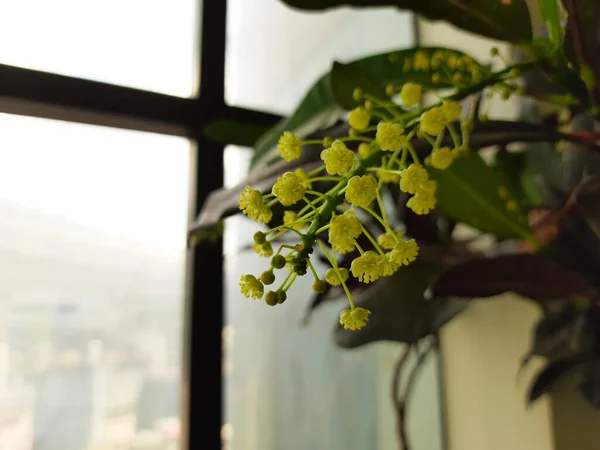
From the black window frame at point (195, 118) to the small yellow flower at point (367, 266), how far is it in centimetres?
52

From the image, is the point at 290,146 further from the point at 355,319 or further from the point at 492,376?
the point at 492,376

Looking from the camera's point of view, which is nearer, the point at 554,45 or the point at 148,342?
the point at 554,45

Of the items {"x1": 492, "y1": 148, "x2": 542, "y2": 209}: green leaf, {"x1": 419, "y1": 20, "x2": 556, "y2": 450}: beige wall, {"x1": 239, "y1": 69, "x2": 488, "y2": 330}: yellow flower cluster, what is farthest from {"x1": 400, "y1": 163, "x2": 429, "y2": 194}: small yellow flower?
{"x1": 419, "y1": 20, "x2": 556, "y2": 450}: beige wall

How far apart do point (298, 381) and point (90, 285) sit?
0.33 meters

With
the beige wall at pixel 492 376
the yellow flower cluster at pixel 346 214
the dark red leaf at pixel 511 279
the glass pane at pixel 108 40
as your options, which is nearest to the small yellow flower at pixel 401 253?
the yellow flower cluster at pixel 346 214

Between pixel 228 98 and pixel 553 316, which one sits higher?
pixel 228 98

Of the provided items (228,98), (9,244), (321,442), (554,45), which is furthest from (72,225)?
(554,45)

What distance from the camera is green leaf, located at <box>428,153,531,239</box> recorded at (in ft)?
1.41

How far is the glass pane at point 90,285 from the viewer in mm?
667

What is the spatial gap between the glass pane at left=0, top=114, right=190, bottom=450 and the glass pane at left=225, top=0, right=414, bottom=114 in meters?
0.17

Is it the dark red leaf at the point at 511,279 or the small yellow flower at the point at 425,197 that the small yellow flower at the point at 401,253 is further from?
the dark red leaf at the point at 511,279

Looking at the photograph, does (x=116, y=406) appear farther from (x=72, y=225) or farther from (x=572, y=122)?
(x=572, y=122)

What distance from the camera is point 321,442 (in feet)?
2.62

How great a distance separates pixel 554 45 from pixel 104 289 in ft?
1.99
